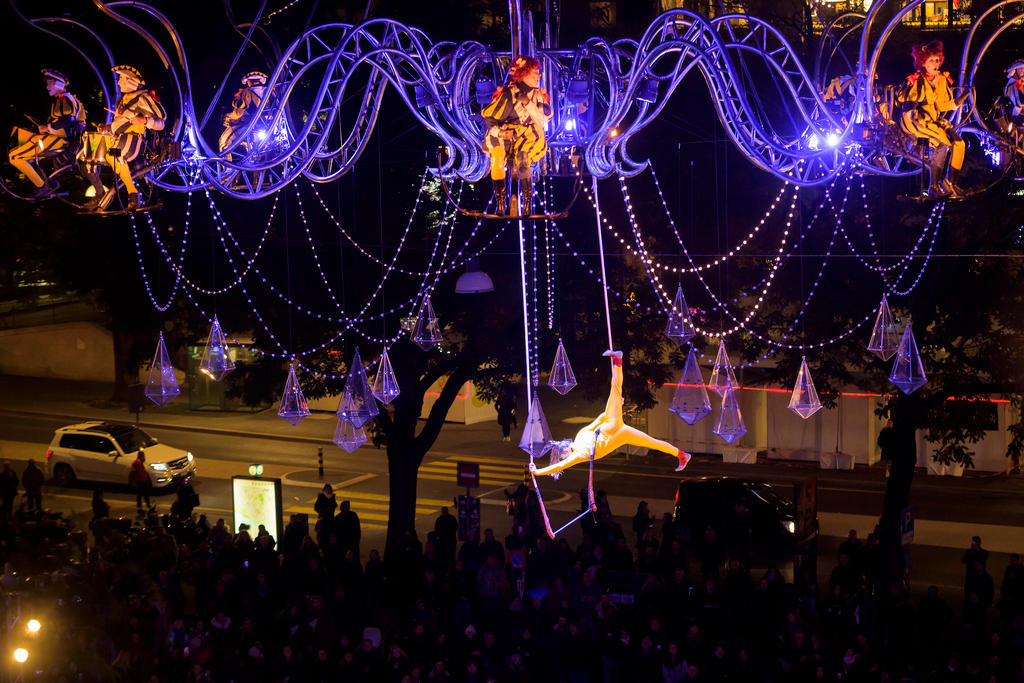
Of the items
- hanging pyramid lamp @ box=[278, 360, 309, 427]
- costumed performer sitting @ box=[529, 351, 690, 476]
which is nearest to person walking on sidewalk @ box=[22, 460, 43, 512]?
hanging pyramid lamp @ box=[278, 360, 309, 427]

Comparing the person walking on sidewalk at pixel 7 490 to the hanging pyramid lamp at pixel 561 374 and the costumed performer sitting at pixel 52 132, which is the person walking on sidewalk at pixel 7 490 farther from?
the costumed performer sitting at pixel 52 132

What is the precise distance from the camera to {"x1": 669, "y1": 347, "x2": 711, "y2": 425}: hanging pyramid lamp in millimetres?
15430

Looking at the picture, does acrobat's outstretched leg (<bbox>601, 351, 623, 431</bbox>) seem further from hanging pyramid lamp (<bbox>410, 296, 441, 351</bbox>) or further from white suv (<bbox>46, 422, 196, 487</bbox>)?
white suv (<bbox>46, 422, 196, 487</bbox>)

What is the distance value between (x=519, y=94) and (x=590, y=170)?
118cm

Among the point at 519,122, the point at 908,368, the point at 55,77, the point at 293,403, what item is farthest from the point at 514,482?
the point at 519,122

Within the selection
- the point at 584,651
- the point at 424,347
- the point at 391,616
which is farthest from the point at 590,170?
the point at 391,616

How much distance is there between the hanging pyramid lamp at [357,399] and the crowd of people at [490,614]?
1.99 metres

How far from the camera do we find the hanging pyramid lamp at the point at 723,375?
53.7 feet

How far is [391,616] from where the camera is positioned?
15.4 metres

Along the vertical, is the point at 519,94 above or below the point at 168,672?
above

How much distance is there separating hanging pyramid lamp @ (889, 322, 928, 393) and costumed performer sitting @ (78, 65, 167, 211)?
9326 millimetres

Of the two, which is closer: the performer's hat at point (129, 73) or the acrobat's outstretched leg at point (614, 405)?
the acrobat's outstretched leg at point (614, 405)

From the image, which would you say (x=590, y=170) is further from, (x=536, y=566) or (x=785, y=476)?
(x=785, y=476)

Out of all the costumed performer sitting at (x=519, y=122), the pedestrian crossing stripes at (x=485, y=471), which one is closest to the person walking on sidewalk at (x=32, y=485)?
the pedestrian crossing stripes at (x=485, y=471)
